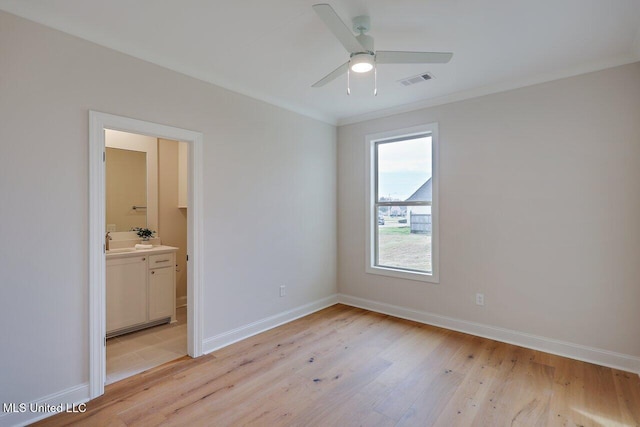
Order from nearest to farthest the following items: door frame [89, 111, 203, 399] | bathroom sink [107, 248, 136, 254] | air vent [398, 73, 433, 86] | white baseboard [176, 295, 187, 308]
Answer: door frame [89, 111, 203, 399]
air vent [398, 73, 433, 86]
bathroom sink [107, 248, 136, 254]
white baseboard [176, 295, 187, 308]

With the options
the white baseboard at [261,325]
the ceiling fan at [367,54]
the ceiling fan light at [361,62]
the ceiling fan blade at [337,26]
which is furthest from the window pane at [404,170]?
the ceiling fan blade at [337,26]

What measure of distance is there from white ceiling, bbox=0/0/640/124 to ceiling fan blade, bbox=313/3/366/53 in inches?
8.9

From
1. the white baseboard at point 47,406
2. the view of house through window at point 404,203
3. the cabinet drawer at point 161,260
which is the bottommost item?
the white baseboard at point 47,406

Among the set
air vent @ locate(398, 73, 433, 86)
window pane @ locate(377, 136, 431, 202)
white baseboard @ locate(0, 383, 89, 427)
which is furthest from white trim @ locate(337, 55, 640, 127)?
white baseboard @ locate(0, 383, 89, 427)

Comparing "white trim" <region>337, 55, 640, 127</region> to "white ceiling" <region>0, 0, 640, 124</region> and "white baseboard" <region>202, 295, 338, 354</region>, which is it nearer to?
"white ceiling" <region>0, 0, 640, 124</region>

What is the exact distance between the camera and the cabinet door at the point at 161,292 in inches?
144

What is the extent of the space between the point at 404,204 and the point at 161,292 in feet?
10.3

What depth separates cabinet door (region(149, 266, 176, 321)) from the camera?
3652mm

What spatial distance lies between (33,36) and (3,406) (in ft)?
7.61

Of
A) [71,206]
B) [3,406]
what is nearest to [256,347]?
[3,406]

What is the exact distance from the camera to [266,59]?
107 inches

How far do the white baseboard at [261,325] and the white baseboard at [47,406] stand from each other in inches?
37.7

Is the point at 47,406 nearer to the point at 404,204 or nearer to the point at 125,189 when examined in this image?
the point at 125,189

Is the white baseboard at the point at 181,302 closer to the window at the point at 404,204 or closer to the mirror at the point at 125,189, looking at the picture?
the mirror at the point at 125,189
